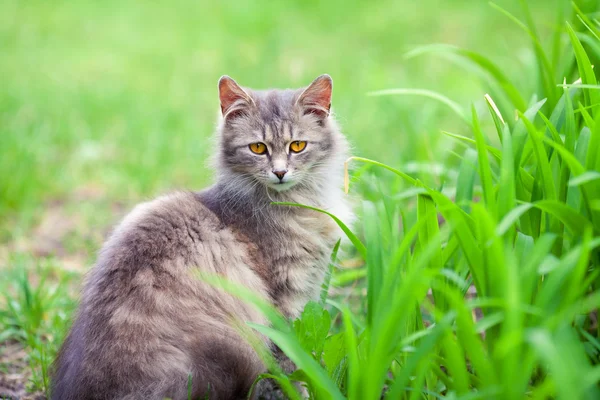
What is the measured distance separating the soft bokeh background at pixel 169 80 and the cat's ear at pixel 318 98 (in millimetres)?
560

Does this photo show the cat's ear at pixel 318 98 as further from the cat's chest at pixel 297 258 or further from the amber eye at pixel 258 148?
the cat's chest at pixel 297 258

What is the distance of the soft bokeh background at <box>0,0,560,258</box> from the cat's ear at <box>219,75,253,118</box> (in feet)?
0.97

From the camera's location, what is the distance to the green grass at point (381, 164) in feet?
5.59

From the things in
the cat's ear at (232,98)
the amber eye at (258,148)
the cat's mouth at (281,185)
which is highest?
the cat's ear at (232,98)

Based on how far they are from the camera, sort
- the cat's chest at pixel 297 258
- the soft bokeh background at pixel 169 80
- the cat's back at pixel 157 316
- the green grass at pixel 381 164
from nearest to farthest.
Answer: the green grass at pixel 381 164, the cat's back at pixel 157 316, the cat's chest at pixel 297 258, the soft bokeh background at pixel 169 80

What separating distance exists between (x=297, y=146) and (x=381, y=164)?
796mm

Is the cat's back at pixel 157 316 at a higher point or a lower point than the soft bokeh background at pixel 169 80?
lower

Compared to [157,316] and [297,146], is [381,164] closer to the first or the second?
[297,146]

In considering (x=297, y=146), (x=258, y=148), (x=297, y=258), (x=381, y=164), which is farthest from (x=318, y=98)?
(x=381, y=164)

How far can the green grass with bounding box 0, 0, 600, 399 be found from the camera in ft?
5.59

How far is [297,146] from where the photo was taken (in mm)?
2881

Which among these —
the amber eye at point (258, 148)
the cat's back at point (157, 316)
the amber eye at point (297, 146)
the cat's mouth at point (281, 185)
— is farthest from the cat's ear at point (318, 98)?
the cat's back at point (157, 316)

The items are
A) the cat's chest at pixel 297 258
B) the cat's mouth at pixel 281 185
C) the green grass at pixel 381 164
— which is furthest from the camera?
the cat's mouth at pixel 281 185

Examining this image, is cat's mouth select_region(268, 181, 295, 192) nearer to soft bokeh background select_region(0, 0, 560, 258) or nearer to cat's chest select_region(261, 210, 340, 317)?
cat's chest select_region(261, 210, 340, 317)
